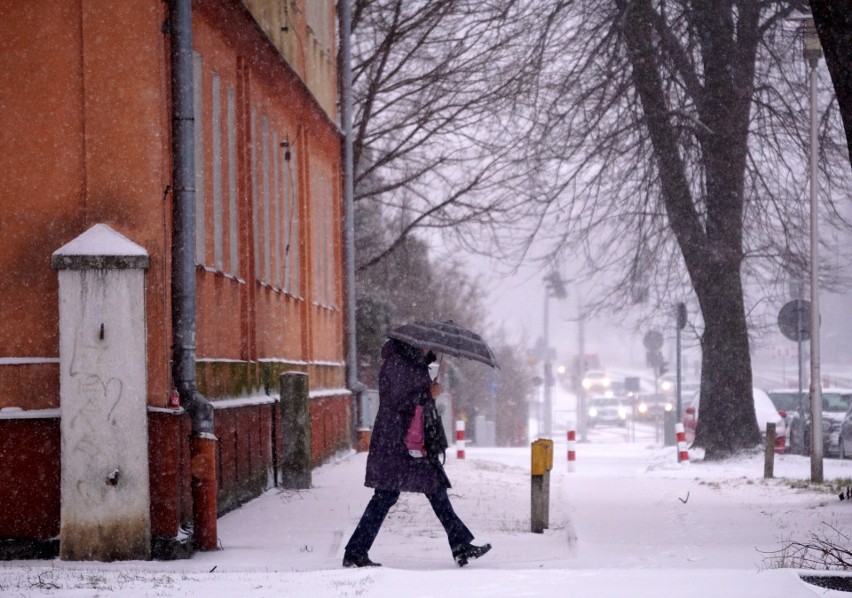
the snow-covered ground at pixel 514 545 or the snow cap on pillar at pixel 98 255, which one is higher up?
the snow cap on pillar at pixel 98 255

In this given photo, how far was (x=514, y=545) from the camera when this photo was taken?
1193cm

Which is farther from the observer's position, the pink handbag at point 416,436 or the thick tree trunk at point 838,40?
the pink handbag at point 416,436

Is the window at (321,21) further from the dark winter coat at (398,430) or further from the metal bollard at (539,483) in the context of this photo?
the dark winter coat at (398,430)

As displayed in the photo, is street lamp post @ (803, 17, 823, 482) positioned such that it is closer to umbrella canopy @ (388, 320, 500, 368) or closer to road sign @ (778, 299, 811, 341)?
road sign @ (778, 299, 811, 341)

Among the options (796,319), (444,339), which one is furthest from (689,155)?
(444,339)

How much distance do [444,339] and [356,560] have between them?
164 cm

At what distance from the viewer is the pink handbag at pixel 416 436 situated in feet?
33.1

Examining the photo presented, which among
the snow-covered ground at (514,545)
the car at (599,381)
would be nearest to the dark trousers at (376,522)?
the snow-covered ground at (514,545)

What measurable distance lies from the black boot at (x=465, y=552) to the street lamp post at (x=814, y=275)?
9.85m

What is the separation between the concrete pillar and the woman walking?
5.90 feet

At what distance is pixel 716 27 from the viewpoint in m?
22.9

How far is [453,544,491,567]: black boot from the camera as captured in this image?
10328mm

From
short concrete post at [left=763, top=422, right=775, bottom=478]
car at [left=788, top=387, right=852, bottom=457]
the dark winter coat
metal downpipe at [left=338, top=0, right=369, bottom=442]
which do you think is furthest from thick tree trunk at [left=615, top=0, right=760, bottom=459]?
the dark winter coat

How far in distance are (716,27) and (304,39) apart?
6.41 m
